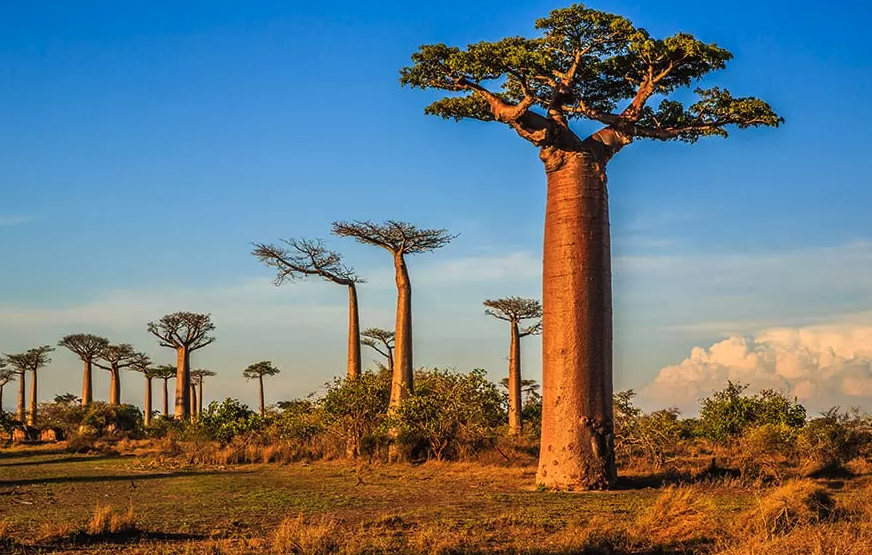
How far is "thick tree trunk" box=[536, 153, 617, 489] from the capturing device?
10438mm

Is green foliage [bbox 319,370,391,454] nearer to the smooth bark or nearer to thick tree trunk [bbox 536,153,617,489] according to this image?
thick tree trunk [bbox 536,153,617,489]

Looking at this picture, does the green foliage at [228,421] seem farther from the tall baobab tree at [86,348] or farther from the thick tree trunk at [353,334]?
the tall baobab tree at [86,348]

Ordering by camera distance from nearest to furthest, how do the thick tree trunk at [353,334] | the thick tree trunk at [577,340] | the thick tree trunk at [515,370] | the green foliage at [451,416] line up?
1. the thick tree trunk at [577,340]
2. the green foliage at [451,416]
3. the thick tree trunk at [353,334]
4. the thick tree trunk at [515,370]

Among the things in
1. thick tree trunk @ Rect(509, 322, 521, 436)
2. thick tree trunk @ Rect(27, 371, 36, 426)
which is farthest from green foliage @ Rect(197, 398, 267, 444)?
thick tree trunk @ Rect(27, 371, 36, 426)

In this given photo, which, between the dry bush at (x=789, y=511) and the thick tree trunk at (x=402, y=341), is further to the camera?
the thick tree trunk at (x=402, y=341)

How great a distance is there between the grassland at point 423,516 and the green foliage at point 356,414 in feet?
12.1

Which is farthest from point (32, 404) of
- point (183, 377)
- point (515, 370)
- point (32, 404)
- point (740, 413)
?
point (740, 413)

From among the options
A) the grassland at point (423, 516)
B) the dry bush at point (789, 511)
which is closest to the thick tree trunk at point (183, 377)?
the grassland at point (423, 516)

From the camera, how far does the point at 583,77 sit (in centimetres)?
1236

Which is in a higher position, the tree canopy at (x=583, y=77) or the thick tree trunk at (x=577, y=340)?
the tree canopy at (x=583, y=77)

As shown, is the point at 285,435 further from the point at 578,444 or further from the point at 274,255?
the point at 578,444

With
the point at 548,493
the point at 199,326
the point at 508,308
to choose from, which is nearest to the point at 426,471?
the point at 548,493

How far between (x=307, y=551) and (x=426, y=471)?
7980 mm

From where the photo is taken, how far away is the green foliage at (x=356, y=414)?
665 inches
